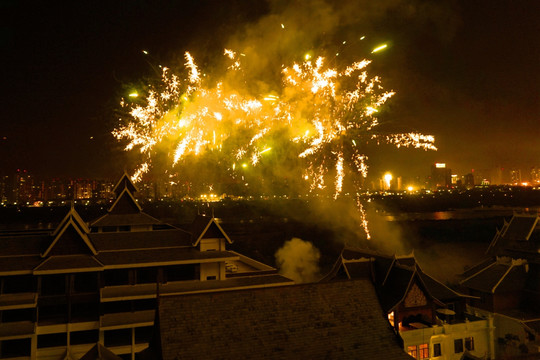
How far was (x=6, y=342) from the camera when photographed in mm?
20734

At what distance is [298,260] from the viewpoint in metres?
51.3

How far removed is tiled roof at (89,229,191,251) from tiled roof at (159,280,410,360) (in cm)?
1199

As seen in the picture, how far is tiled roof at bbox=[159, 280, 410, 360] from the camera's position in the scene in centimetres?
1119

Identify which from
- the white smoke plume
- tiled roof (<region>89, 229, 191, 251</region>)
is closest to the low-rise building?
tiled roof (<region>89, 229, 191, 251</region>)

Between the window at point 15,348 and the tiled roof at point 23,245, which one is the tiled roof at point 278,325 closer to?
the tiled roof at point 23,245

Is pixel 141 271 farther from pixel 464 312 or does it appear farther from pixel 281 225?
pixel 281 225

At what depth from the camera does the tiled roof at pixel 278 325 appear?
11.2 metres

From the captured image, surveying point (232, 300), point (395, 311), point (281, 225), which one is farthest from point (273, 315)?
point (281, 225)

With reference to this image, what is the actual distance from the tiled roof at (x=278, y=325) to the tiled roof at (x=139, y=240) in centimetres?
1199

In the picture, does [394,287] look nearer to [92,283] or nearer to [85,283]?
[92,283]

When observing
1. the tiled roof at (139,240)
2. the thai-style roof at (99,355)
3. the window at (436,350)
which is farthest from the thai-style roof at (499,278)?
the thai-style roof at (99,355)

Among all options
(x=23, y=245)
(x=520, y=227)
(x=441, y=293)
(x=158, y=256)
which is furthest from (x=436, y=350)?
(x=23, y=245)

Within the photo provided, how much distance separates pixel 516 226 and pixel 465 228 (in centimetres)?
4819

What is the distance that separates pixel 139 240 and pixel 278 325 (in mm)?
13973
